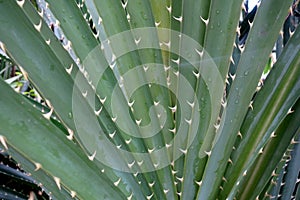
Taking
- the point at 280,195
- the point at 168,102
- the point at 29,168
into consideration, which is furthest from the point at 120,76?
the point at 280,195

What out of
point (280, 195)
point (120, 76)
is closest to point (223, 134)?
point (120, 76)

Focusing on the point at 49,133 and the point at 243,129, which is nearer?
the point at 49,133

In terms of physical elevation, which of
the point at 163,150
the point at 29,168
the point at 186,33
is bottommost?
the point at 29,168

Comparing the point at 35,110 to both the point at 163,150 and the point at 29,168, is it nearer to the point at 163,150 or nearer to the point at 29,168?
the point at 29,168

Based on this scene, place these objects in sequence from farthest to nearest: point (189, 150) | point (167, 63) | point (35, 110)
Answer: point (167, 63) → point (189, 150) → point (35, 110)

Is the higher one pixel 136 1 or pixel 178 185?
pixel 136 1

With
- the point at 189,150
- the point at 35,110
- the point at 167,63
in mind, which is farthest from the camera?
the point at 167,63

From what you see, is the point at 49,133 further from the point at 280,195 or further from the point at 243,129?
the point at 280,195
